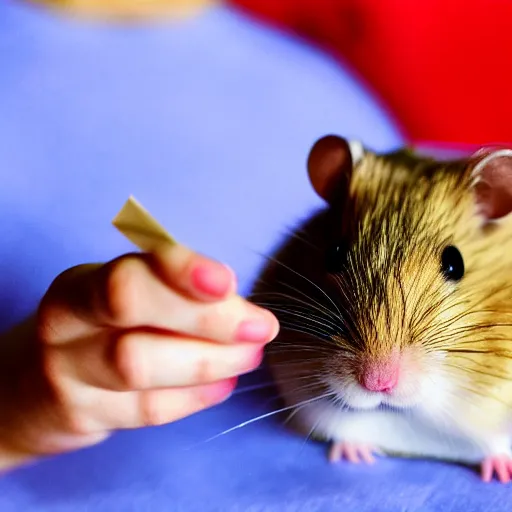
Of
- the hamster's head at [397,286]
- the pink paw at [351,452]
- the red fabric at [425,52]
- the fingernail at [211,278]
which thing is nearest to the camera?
the fingernail at [211,278]

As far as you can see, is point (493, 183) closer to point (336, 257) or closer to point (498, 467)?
point (336, 257)

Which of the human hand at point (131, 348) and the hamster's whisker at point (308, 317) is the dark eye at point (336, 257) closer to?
the hamster's whisker at point (308, 317)

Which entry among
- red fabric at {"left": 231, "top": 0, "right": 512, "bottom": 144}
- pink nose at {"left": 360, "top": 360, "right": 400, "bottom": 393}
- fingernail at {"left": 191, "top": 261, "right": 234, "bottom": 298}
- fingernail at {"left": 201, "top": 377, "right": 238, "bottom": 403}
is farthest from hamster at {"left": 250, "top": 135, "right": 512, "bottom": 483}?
red fabric at {"left": 231, "top": 0, "right": 512, "bottom": 144}

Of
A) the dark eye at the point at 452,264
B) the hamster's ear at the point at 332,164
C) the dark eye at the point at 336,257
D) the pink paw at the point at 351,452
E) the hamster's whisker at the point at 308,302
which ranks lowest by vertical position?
the pink paw at the point at 351,452

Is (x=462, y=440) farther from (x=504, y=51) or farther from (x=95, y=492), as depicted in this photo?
(x=504, y=51)

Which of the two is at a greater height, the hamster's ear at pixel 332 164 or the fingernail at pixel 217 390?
the hamster's ear at pixel 332 164

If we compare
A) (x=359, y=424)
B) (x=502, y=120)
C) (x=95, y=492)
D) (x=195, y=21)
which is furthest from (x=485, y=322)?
(x=502, y=120)

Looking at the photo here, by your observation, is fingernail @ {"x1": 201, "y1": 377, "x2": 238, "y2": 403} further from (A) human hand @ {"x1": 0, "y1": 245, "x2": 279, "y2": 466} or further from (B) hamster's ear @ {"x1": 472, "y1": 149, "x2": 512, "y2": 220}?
(B) hamster's ear @ {"x1": 472, "y1": 149, "x2": 512, "y2": 220}

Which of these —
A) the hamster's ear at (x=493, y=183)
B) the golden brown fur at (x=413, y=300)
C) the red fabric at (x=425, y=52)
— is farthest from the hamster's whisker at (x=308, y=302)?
the red fabric at (x=425, y=52)

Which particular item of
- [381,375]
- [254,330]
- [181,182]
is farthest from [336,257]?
[181,182]
